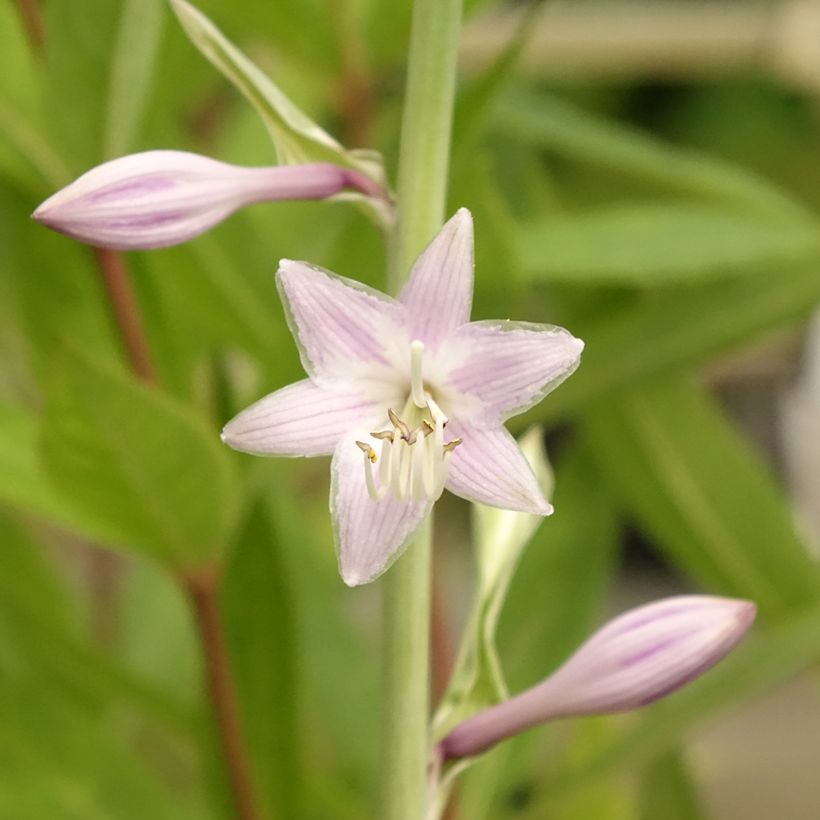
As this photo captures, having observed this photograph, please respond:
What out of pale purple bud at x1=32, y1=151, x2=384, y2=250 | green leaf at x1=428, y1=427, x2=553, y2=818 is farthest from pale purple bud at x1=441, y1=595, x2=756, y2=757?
pale purple bud at x1=32, y1=151, x2=384, y2=250

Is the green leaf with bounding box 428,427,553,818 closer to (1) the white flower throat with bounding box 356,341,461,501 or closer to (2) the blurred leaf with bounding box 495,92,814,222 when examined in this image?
(1) the white flower throat with bounding box 356,341,461,501

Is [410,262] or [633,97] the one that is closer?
[410,262]

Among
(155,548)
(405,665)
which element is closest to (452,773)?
(405,665)

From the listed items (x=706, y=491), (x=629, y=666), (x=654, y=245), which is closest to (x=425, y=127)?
(x=629, y=666)

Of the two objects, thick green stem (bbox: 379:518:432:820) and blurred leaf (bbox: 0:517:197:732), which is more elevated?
thick green stem (bbox: 379:518:432:820)

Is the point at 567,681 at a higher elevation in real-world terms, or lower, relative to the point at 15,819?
higher

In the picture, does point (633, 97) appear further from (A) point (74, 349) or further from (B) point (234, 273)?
(A) point (74, 349)
